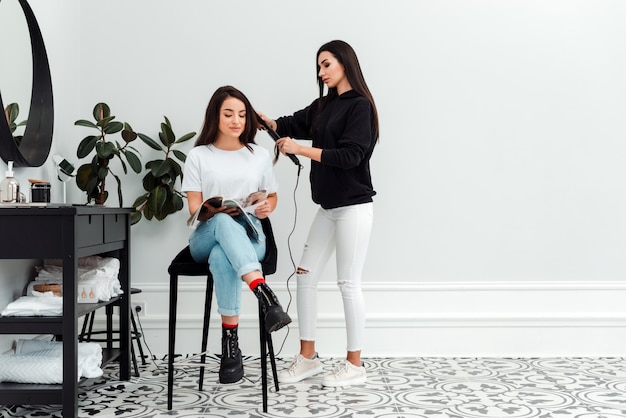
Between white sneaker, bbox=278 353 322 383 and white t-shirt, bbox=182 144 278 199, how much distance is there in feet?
2.68

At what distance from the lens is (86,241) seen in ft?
7.90

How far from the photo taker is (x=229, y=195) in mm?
2748

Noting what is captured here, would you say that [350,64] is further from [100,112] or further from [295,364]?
[295,364]

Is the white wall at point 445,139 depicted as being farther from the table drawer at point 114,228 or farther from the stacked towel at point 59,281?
the stacked towel at point 59,281

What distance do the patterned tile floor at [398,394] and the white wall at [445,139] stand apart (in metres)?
0.30

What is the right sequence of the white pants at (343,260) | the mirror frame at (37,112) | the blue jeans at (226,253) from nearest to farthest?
the blue jeans at (226,253) → the mirror frame at (37,112) → the white pants at (343,260)

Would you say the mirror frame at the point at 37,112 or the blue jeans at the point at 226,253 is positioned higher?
the mirror frame at the point at 37,112

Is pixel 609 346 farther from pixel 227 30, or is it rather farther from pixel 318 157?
pixel 227 30

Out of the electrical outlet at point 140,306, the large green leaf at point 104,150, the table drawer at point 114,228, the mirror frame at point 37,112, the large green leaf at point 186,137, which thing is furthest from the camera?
the electrical outlet at point 140,306

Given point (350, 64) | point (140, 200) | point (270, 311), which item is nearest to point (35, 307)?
point (270, 311)

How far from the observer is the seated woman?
252cm

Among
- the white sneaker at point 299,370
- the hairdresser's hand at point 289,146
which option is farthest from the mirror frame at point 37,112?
the white sneaker at point 299,370

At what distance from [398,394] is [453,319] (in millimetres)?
909

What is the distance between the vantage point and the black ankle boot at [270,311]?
2.38 meters
